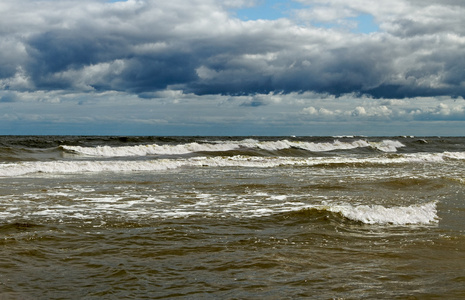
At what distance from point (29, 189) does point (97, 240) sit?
6824 mm

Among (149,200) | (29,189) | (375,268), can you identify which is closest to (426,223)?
(375,268)

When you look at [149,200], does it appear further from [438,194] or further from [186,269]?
[438,194]

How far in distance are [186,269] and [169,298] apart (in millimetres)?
917

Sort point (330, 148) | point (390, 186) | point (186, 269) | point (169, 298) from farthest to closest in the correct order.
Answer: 1. point (330, 148)
2. point (390, 186)
3. point (186, 269)
4. point (169, 298)

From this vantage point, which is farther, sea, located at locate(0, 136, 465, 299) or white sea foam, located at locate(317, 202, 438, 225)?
white sea foam, located at locate(317, 202, 438, 225)

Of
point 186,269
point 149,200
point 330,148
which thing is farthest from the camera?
point 330,148

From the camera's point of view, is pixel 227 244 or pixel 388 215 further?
pixel 388 215

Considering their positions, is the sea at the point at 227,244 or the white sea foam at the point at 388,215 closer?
the sea at the point at 227,244

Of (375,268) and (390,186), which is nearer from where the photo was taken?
(375,268)

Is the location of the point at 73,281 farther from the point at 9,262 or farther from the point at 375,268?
the point at 375,268

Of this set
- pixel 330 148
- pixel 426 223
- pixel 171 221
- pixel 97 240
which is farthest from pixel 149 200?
pixel 330 148

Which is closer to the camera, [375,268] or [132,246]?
[375,268]

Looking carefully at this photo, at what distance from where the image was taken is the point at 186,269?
525 centimetres

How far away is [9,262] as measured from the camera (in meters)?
5.46
